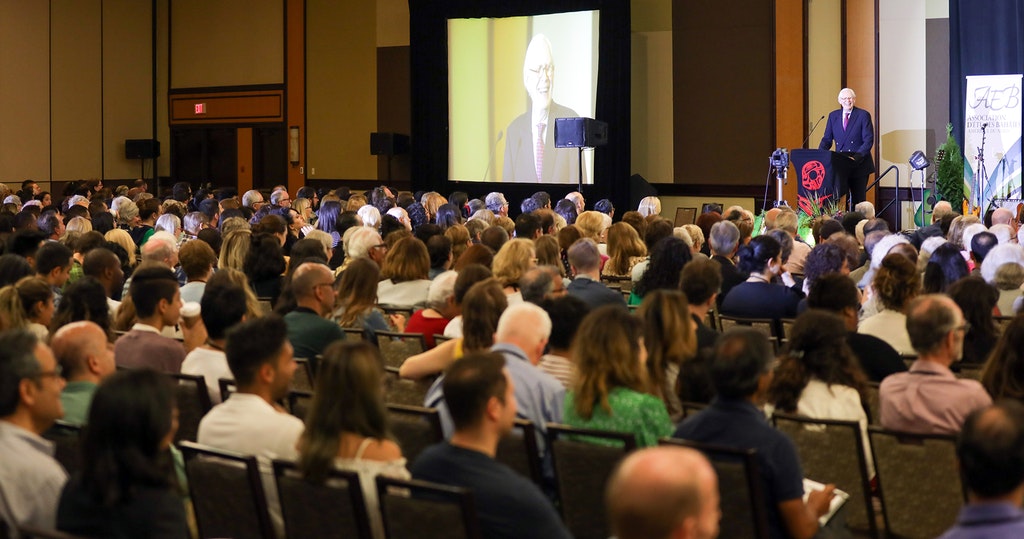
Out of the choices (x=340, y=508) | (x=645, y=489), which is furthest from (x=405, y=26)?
(x=645, y=489)

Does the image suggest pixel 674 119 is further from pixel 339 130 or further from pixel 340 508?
pixel 340 508

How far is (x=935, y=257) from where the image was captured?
22.7 ft

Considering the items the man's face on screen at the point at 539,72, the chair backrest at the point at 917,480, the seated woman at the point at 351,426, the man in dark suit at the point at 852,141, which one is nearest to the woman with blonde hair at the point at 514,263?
the chair backrest at the point at 917,480

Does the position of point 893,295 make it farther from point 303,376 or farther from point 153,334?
→ point 153,334

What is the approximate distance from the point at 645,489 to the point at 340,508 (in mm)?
1514

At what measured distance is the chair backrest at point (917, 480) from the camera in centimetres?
382

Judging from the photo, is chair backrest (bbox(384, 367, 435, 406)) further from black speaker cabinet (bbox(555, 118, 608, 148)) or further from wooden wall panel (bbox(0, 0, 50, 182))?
wooden wall panel (bbox(0, 0, 50, 182))

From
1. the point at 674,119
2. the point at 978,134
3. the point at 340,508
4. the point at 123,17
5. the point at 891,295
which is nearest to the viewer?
the point at 340,508

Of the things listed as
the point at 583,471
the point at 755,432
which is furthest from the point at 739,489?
the point at 583,471

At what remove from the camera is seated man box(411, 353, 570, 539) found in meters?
3.11

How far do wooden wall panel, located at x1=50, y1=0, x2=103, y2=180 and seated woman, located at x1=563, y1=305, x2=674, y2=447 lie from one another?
19.4 meters

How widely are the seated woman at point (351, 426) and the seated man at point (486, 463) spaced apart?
237 mm

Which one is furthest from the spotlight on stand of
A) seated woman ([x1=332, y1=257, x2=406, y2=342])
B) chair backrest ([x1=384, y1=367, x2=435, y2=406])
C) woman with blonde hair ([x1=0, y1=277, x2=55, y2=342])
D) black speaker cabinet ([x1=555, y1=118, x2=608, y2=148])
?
Result: woman with blonde hair ([x1=0, y1=277, x2=55, y2=342])

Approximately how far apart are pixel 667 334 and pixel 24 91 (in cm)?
1896
